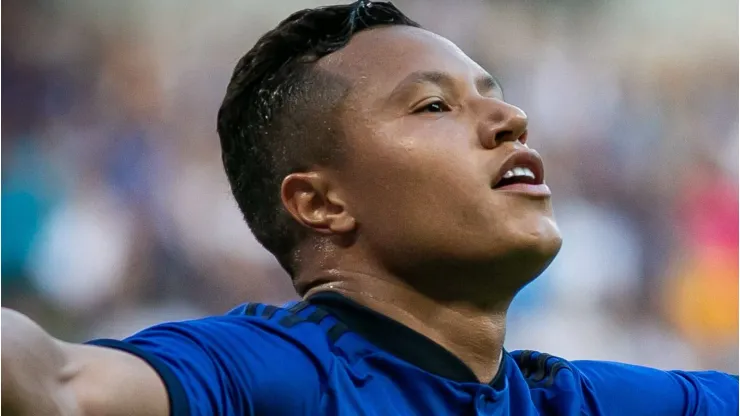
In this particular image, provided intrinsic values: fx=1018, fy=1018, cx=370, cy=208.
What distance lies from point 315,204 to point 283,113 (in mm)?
168

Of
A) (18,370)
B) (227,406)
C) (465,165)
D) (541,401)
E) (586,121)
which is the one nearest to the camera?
(18,370)

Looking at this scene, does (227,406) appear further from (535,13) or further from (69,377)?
(535,13)

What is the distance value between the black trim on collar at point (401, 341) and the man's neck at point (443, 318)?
0.08 ft

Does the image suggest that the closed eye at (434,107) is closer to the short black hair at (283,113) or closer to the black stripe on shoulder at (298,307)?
the short black hair at (283,113)

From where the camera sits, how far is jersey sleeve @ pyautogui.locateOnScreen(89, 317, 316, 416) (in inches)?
44.8

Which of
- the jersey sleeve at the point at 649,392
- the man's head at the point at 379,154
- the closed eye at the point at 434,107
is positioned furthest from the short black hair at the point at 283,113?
the jersey sleeve at the point at 649,392

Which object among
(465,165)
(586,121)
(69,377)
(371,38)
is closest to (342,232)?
(465,165)

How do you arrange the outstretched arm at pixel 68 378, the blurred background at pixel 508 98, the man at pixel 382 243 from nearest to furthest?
1. the outstretched arm at pixel 68 378
2. the man at pixel 382 243
3. the blurred background at pixel 508 98

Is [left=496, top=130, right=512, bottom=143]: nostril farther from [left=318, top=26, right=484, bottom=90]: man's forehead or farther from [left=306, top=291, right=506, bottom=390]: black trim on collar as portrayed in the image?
[left=306, top=291, right=506, bottom=390]: black trim on collar

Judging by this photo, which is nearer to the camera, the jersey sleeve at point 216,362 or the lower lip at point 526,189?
the jersey sleeve at point 216,362

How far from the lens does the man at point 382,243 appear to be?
51.3 inches

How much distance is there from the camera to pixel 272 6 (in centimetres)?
342

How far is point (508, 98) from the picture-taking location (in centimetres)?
359

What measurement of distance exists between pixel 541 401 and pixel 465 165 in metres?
0.40
